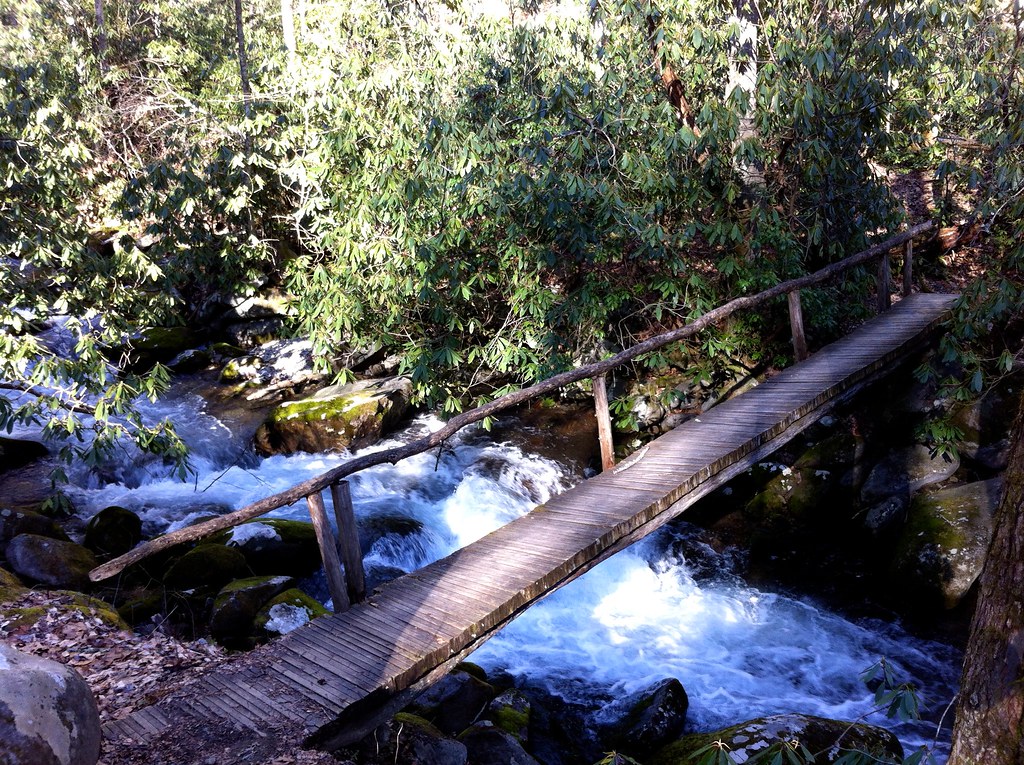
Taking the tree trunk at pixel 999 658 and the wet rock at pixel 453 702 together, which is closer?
the tree trunk at pixel 999 658

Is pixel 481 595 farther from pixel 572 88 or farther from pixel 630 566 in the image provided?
pixel 572 88

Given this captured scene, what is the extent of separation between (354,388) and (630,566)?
18.0 ft

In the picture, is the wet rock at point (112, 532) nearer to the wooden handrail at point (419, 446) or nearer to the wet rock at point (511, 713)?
the wooden handrail at point (419, 446)

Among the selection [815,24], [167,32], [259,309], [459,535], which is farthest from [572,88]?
[167,32]

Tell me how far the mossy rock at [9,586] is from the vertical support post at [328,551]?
2637 millimetres

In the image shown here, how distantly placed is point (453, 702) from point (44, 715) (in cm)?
332

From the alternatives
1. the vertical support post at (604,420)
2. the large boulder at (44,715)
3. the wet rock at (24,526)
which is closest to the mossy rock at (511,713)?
the vertical support post at (604,420)

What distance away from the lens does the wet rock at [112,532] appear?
755 cm

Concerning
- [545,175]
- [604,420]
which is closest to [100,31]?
[545,175]

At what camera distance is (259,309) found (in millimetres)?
15477

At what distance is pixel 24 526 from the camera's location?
727cm

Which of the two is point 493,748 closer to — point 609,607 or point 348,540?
point 348,540

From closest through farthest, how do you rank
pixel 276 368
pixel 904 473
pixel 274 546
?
pixel 274 546 < pixel 904 473 < pixel 276 368

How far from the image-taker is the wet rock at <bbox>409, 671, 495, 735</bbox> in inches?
218
